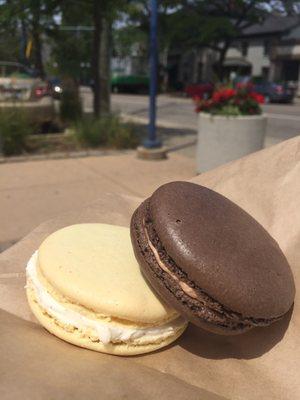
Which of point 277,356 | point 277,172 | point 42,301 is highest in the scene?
point 277,172

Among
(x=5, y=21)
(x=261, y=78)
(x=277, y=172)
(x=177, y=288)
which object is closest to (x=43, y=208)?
(x=277, y=172)

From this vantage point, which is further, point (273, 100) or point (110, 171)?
point (273, 100)

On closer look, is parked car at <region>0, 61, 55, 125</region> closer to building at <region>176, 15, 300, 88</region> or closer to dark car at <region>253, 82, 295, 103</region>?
dark car at <region>253, 82, 295, 103</region>

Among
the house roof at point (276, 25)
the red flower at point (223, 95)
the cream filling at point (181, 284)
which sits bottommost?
the cream filling at point (181, 284)

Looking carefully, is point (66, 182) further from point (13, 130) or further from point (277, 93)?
point (277, 93)

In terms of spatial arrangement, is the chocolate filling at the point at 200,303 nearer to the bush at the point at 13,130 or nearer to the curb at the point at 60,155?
the curb at the point at 60,155

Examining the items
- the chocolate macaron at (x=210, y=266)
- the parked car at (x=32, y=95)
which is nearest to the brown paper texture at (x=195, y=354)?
the chocolate macaron at (x=210, y=266)

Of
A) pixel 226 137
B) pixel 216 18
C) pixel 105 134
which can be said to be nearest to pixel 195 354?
pixel 226 137

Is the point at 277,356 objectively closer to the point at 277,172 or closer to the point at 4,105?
the point at 277,172
